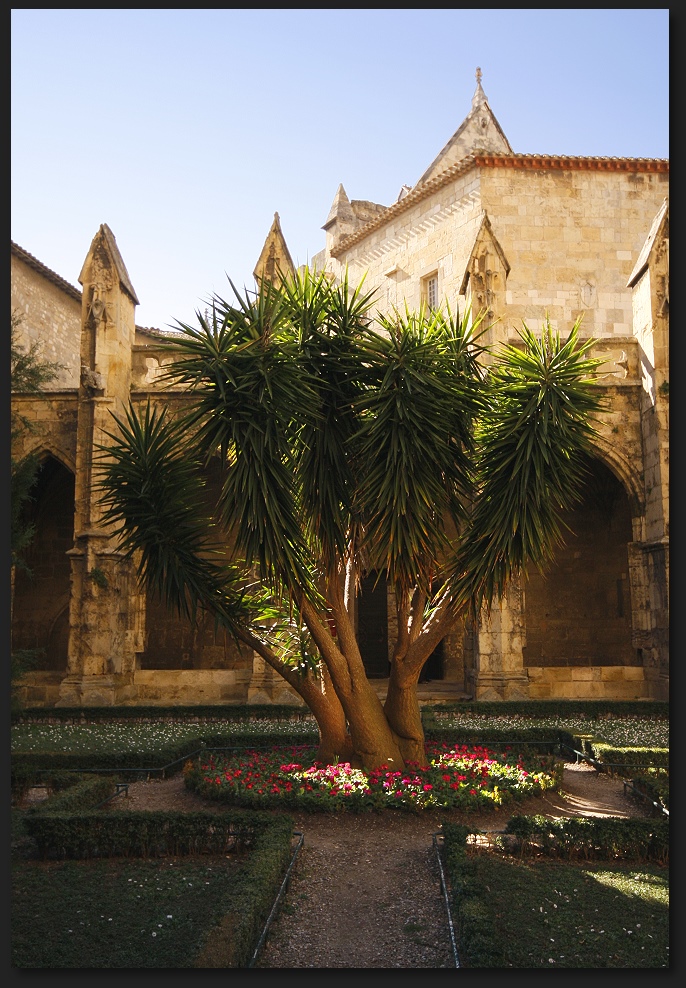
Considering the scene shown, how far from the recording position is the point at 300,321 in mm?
9164

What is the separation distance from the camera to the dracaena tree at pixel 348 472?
8.44 meters

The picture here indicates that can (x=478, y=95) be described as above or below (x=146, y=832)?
above

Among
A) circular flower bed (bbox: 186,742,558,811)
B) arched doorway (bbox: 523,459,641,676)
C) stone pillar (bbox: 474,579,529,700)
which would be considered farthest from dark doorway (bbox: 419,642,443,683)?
circular flower bed (bbox: 186,742,558,811)

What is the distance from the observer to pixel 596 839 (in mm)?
7242

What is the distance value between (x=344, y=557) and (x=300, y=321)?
2.61 meters

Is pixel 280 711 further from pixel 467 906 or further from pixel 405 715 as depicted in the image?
pixel 467 906

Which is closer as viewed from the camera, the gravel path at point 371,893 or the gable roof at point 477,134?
the gravel path at point 371,893

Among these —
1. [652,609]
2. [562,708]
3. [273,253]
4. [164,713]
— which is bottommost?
[164,713]

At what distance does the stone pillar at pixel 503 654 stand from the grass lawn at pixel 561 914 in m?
9.62

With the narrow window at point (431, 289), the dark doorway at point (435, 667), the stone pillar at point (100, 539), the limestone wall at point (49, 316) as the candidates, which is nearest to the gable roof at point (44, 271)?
the limestone wall at point (49, 316)

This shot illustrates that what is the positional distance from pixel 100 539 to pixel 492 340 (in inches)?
348

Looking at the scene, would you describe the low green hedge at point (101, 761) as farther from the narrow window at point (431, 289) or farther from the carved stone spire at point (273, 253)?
the narrow window at point (431, 289)

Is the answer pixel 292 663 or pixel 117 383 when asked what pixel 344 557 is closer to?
pixel 292 663

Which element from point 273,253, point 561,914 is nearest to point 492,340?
point 273,253
